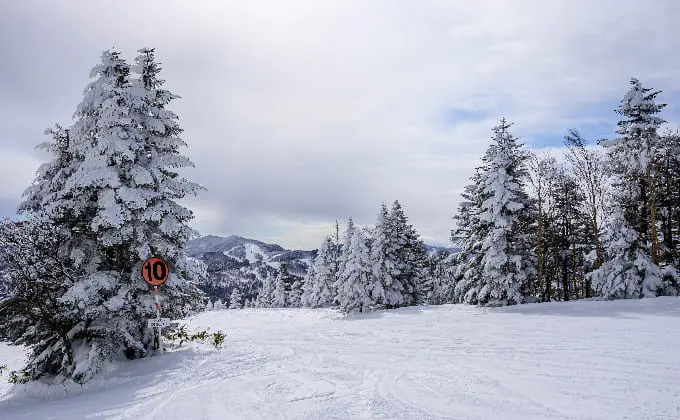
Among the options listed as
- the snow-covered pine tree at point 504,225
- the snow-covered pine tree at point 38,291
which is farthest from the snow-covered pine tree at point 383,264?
the snow-covered pine tree at point 38,291

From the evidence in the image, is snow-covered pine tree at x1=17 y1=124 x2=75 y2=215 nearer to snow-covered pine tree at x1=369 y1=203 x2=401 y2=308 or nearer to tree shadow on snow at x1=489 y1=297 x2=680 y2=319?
Result: tree shadow on snow at x1=489 y1=297 x2=680 y2=319

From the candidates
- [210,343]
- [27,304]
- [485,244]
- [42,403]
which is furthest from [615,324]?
[27,304]

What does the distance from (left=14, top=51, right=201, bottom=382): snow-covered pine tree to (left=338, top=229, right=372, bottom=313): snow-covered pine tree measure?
1905 centimetres

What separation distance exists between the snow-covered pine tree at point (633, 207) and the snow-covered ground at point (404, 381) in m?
8.34

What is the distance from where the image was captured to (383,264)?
33.2 metres

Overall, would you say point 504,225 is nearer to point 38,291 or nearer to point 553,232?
point 553,232

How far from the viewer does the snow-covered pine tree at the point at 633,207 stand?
68.9 ft

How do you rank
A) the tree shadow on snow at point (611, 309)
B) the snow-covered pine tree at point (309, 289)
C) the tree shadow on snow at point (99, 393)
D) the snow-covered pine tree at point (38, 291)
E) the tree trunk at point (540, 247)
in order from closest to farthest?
the tree shadow on snow at point (99, 393) → the snow-covered pine tree at point (38, 291) → the tree shadow on snow at point (611, 309) → the tree trunk at point (540, 247) → the snow-covered pine tree at point (309, 289)

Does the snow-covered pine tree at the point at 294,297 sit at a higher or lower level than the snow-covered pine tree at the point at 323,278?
lower

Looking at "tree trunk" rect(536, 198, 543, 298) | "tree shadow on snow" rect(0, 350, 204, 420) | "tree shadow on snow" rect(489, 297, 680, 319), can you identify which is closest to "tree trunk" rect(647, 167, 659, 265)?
"tree shadow on snow" rect(489, 297, 680, 319)

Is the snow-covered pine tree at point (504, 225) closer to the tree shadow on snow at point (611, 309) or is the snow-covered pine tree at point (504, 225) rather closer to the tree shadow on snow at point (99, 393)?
the tree shadow on snow at point (611, 309)

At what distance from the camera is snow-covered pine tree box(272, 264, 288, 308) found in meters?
67.2

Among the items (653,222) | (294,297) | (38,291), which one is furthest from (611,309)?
(294,297)

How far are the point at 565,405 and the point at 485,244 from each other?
1950 centimetres
